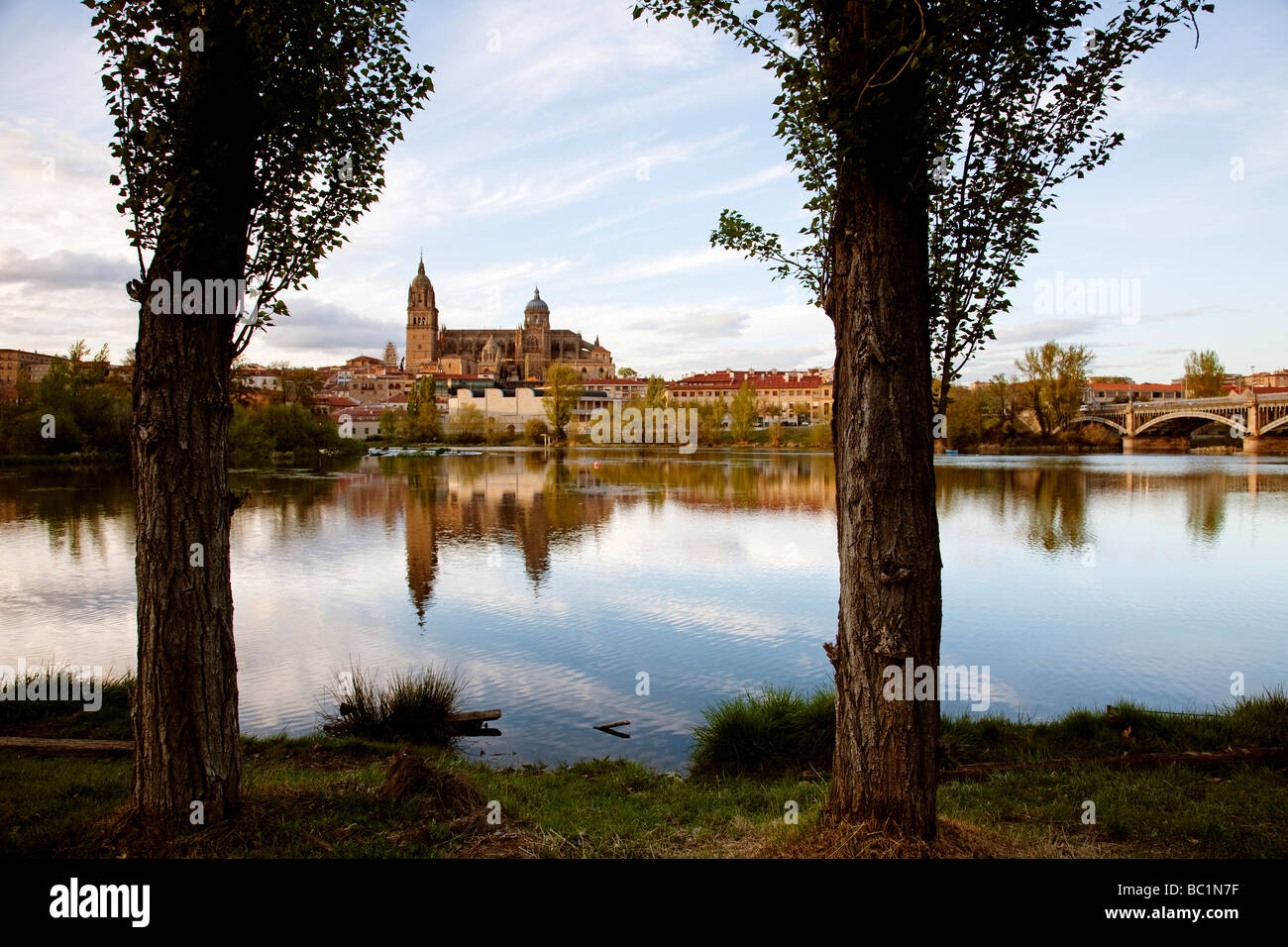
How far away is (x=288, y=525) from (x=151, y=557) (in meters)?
23.3

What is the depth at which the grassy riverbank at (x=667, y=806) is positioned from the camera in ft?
13.7

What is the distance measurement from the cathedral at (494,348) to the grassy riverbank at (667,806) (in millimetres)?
152705

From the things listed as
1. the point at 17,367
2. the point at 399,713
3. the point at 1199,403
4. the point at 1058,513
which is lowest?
the point at 399,713

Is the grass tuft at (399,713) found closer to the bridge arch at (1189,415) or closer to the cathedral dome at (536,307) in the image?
the bridge arch at (1189,415)

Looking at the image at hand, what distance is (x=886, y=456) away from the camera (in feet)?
13.1

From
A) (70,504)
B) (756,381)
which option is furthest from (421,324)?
(70,504)

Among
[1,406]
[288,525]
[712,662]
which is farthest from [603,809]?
[1,406]

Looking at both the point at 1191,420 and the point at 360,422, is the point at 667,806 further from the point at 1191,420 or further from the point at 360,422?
the point at 360,422

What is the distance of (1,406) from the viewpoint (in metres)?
57.8

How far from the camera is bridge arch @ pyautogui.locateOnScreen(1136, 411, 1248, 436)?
6662 cm

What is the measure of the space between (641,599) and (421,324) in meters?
159
